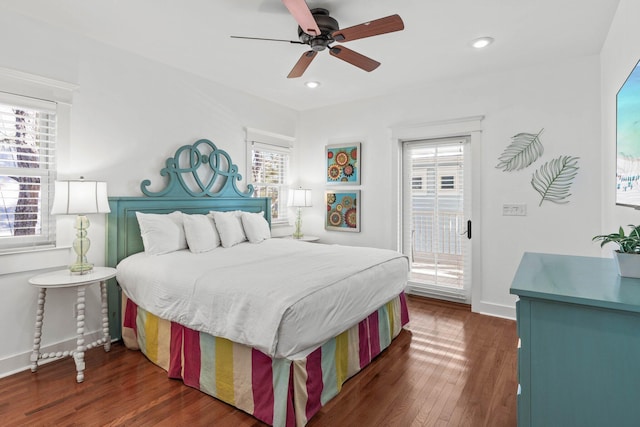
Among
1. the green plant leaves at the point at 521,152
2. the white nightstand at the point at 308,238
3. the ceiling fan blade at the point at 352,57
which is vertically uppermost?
the ceiling fan blade at the point at 352,57

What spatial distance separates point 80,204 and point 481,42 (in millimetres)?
3568

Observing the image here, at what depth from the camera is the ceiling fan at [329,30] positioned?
6.81 feet

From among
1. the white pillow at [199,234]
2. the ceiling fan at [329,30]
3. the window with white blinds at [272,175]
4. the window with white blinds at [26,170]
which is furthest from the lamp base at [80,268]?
the window with white blinds at [272,175]

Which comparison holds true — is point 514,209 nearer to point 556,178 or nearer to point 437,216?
point 556,178

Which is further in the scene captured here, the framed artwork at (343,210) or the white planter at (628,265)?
the framed artwork at (343,210)

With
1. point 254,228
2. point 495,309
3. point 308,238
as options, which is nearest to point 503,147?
point 495,309

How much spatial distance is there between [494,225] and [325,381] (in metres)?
2.65

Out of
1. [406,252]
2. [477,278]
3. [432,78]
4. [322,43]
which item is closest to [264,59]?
[322,43]

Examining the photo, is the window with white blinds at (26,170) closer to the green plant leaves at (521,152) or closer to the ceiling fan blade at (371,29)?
the ceiling fan blade at (371,29)

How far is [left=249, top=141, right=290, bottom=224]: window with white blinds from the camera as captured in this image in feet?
15.3

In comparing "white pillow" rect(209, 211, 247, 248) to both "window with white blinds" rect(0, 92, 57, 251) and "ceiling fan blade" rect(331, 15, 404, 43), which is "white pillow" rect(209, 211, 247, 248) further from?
"ceiling fan blade" rect(331, 15, 404, 43)

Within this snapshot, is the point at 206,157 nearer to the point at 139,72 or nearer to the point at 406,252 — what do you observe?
the point at 139,72

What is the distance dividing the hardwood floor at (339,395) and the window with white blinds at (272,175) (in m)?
2.56

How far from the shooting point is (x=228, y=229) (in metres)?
3.51
